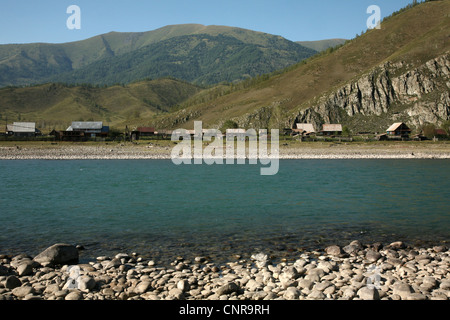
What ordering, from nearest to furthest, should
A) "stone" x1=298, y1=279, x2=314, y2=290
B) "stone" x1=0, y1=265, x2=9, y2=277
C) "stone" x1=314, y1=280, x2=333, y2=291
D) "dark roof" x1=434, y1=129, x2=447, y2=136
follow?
"stone" x1=314, y1=280, x2=333, y2=291 → "stone" x1=298, y1=279, x2=314, y2=290 → "stone" x1=0, y1=265, x2=9, y2=277 → "dark roof" x1=434, y1=129, x2=447, y2=136

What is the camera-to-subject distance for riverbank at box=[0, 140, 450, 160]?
66.5 metres

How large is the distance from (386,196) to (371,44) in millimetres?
151069

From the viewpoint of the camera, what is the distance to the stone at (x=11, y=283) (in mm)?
10875

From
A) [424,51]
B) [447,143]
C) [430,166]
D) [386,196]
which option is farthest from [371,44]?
[386,196]

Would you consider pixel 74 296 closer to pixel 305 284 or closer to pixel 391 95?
pixel 305 284

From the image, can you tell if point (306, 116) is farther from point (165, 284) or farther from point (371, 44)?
point (165, 284)

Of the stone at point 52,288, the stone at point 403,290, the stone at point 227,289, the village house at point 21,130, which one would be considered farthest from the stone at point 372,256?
the village house at point 21,130

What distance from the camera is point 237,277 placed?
1195cm

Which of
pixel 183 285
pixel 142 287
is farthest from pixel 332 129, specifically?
pixel 142 287

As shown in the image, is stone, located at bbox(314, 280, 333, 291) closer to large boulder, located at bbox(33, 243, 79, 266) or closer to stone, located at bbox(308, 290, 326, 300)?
stone, located at bbox(308, 290, 326, 300)

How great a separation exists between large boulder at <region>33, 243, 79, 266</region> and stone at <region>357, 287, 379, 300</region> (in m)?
9.57

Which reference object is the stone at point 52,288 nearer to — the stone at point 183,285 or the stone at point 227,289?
the stone at point 183,285

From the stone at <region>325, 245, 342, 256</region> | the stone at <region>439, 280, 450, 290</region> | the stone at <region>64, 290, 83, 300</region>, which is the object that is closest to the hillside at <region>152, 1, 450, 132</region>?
the stone at <region>325, 245, 342, 256</region>

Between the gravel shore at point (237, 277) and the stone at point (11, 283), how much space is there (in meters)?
0.01
